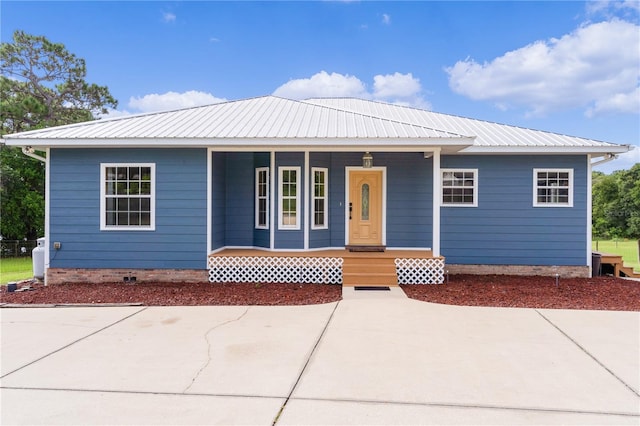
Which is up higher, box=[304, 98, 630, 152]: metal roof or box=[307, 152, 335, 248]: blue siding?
box=[304, 98, 630, 152]: metal roof

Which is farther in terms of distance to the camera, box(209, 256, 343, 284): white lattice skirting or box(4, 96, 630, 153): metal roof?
box(209, 256, 343, 284): white lattice skirting

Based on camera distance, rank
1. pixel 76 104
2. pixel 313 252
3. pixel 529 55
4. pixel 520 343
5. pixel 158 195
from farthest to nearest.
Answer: pixel 76 104 → pixel 529 55 → pixel 313 252 → pixel 158 195 → pixel 520 343

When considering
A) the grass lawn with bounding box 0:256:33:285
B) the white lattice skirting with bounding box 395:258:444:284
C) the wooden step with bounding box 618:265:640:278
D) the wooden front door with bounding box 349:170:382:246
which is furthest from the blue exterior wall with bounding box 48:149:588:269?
the grass lawn with bounding box 0:256:33:285

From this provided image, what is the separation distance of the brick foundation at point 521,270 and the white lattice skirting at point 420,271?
1.45 meters

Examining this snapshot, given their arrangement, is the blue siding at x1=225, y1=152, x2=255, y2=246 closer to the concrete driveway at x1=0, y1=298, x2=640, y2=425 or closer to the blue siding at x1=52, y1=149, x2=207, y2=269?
the blue siding at x1=52, y1=149, x2=207, y2=269

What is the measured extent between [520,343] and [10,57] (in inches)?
1081

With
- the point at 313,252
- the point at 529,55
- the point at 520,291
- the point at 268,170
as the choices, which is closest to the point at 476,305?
the point at 520,291

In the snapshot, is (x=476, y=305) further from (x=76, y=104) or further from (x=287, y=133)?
(x=76, y=104)

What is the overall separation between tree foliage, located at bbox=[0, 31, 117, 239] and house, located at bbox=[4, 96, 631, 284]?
14051mm

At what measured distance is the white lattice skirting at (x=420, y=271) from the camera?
923 cm

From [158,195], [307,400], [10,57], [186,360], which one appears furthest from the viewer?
[10,57]

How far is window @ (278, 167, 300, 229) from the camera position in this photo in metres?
10.1

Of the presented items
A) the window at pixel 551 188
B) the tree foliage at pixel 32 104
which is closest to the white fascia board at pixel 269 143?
the window at pixel 551 188

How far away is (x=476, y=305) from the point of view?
7.30 m
